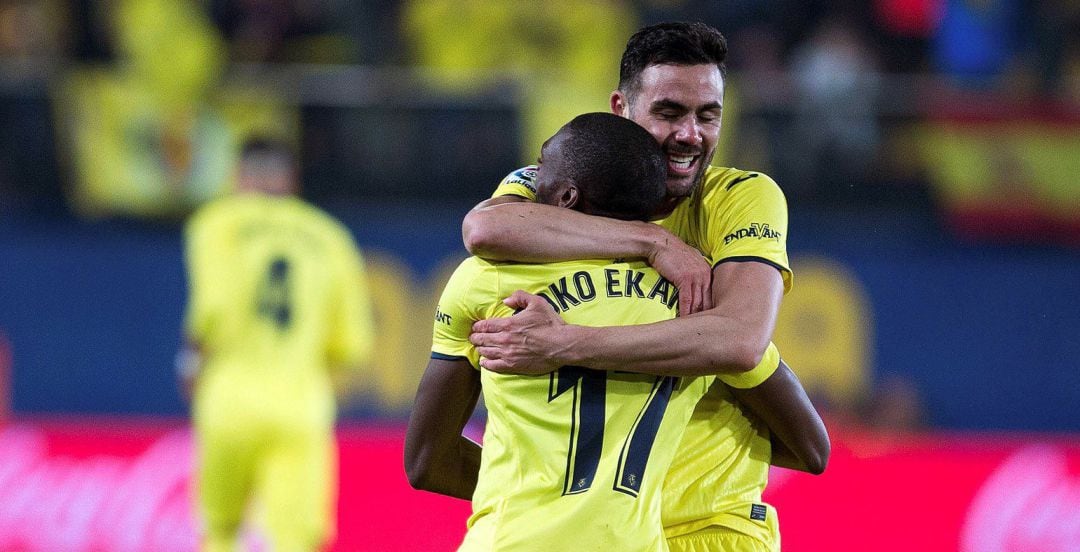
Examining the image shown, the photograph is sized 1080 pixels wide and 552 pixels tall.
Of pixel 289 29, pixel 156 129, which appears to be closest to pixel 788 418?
pixel 156 129

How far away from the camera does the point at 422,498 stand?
23.7 ft

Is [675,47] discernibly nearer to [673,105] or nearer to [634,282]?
[673,105]

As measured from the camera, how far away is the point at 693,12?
11.3 metres

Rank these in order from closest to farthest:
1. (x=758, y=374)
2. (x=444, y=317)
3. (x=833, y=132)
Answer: (x=444, y=317) → (x=758, y=374) → (x=833, y=132)

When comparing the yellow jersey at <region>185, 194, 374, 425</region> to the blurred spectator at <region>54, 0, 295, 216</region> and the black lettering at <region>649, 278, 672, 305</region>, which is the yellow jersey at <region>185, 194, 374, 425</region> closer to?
the blurred spectator at <region>54, 0, 295, 216</region>

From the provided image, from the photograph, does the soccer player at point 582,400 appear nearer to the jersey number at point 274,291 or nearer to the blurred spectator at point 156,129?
the jersey number at point 274,291

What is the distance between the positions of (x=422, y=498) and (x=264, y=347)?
1.07 meters

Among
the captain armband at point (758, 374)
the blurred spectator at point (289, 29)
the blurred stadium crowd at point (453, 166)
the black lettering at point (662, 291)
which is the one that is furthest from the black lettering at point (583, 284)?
the blurred spectator at point (289, 29)

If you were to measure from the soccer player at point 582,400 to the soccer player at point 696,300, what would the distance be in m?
0.04

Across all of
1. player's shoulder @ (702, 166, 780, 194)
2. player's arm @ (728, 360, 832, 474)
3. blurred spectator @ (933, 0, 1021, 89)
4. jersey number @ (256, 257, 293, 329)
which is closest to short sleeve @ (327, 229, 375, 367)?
jersey number @ (256, 257, 293, 329)

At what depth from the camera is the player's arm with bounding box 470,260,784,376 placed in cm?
281

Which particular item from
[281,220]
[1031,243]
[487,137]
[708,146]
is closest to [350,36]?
[487,137]

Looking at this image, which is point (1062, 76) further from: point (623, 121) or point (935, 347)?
point (623, 121)

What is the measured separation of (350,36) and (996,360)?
18.0ft
